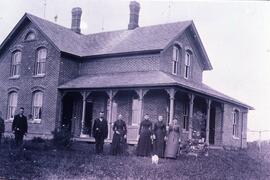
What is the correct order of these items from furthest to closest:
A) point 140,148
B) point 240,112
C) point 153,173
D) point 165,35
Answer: point 240,112 → point 165,35 → point 140,148 → point 153,173

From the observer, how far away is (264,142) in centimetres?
2756

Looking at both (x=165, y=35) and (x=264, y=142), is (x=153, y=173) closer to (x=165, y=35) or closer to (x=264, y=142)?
(x=165, y=35)

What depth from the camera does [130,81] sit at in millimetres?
20281

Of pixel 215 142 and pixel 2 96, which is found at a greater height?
pixel 2 96

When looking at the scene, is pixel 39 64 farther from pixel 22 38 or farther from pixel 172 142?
pixel 172 142

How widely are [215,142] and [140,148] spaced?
32.1 feet

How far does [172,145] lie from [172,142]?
108 mm

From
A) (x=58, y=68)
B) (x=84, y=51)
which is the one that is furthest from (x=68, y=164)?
(x=84, y=51)

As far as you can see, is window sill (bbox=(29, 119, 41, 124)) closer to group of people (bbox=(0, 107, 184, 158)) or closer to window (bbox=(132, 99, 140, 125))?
window (bbox=(132, 99, 140, 125))

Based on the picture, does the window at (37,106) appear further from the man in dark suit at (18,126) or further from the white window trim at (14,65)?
the man in dark suit at (18,126)

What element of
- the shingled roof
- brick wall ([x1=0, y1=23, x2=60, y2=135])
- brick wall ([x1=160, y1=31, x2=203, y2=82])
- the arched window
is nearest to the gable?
brick wall ([x1=0, y1=23, x2=60, y2=135])

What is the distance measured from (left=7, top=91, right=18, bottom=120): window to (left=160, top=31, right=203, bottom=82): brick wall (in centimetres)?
915

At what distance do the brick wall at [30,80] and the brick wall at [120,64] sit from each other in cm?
182

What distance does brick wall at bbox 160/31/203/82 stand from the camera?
21.8m
